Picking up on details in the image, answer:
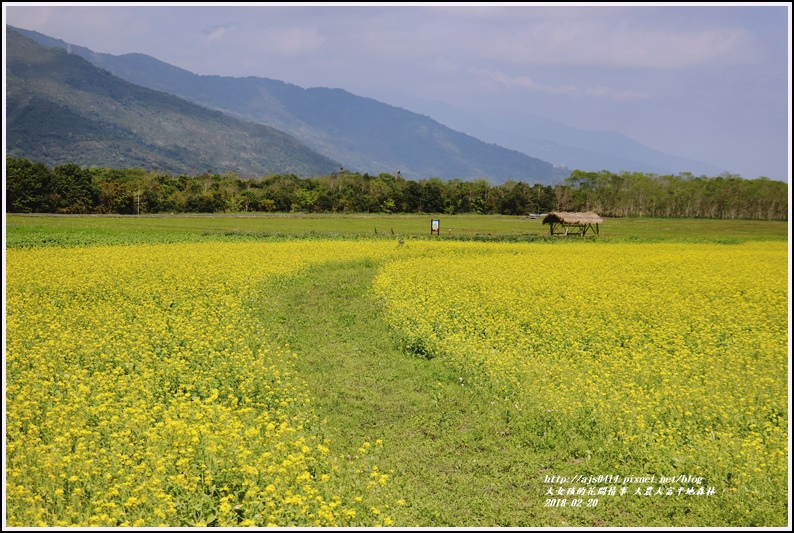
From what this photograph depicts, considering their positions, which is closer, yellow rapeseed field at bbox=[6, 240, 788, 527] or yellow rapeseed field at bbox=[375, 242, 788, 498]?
yellow rapeseed field at bbox=[6, 240, 788, 527]

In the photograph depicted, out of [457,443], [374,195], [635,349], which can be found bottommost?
[457,443]

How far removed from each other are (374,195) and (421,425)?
9863cm

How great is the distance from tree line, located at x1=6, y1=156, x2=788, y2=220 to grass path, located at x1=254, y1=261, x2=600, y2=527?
72.7 meters

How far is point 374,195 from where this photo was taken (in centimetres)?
10738

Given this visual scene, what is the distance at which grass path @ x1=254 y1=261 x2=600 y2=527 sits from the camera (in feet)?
24.9

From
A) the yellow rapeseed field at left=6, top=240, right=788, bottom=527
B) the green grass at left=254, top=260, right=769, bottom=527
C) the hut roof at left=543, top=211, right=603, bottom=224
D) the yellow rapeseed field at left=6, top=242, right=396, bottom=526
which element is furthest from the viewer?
the hut roof at left=543, top=211, right=603, bottom=224

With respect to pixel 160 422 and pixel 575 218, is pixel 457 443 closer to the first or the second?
pixel 160 422

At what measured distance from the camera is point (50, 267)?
23.3 meters

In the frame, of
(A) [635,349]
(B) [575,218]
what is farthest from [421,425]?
(B) [575,218]

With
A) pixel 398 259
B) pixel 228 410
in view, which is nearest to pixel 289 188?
pixel 398 259

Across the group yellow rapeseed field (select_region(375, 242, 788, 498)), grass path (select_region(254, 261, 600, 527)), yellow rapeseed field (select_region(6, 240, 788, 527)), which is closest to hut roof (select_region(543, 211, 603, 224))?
yellow rapeseed field (select_region(375, 242, 788, 498))

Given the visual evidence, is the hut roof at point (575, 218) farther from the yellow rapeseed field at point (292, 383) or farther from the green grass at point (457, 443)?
the green grass at point (457, 443)

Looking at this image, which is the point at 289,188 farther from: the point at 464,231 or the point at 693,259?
the point at 693,259

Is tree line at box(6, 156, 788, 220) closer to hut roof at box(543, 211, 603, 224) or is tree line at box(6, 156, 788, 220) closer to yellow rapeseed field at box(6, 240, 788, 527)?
hut roof at box(543, 211, 603, 224)
